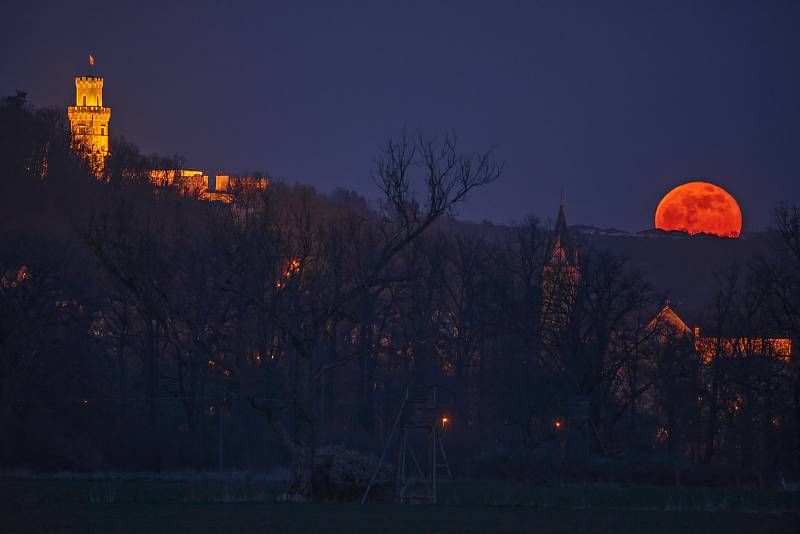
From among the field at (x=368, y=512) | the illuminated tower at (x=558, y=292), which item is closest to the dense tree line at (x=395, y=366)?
the illuminated tower at (x=558, y=292)

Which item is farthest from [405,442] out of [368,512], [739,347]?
[739,347]

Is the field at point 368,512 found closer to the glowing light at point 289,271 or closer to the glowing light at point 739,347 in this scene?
the glowing light at point 289,271

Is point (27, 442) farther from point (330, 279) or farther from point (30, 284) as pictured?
point (330, 279)

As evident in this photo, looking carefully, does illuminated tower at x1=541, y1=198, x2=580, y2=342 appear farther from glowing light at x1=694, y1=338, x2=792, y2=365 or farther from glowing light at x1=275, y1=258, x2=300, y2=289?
glowing light at x1=275, y1=258, x2=300, y2=289

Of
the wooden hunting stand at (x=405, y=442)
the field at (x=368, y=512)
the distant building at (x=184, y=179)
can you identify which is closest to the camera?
the field at (x=368, y=512)

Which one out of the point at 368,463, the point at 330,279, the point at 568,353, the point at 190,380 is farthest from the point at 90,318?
the point at 368,463

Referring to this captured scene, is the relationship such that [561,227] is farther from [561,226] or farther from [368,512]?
[368,512]

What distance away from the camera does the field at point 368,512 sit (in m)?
27.3

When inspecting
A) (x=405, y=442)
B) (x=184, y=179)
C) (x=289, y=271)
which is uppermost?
(x=184, y=179)

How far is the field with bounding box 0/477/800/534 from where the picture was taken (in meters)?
27.3

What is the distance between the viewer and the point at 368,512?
103ft

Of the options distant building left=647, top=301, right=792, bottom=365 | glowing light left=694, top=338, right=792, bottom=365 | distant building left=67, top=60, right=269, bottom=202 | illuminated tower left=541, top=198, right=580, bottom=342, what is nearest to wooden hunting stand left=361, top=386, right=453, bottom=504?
→ illuminated tower left=541, top=198, right=580, bottom=342

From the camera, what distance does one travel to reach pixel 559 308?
69.5 m

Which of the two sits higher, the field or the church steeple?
the church steeple
